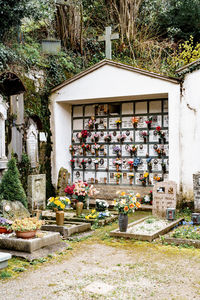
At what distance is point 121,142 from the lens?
36.6 ft

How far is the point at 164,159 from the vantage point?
1057 cm

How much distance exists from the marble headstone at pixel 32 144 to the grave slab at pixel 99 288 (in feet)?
18.2

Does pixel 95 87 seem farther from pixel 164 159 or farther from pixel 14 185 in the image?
pixel 14 185

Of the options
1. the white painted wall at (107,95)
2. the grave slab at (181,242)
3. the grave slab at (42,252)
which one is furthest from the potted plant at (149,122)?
the grave slab at (42,252)

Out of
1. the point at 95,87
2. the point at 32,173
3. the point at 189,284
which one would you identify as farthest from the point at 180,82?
the point at 189,284

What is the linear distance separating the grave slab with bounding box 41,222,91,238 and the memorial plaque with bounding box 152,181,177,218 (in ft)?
6.94

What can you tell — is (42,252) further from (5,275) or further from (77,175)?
(77,175)

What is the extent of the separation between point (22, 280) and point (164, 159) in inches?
268

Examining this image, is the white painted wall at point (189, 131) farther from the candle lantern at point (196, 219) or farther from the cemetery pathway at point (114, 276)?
the cemetery pathway at point (114, 276)

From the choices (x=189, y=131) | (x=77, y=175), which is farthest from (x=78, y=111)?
(x=189, y=131)

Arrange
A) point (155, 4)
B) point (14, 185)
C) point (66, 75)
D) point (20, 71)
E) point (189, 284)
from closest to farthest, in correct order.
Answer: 1. point (189, 284)
2. point (14, 185)
3. point (20, 71)
4. point (66, 75)
5. point (155, 4)

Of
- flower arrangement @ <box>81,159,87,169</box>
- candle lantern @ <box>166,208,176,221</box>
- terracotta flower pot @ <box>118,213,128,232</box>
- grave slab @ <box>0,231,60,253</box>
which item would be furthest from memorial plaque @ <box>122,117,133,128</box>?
grave slab @ <box>0,231,60,253</box>

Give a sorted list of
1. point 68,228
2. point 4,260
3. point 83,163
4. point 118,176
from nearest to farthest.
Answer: point 4,260 → point 68,228 → point 118,176 → point 83,163

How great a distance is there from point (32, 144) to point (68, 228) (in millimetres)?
3316
